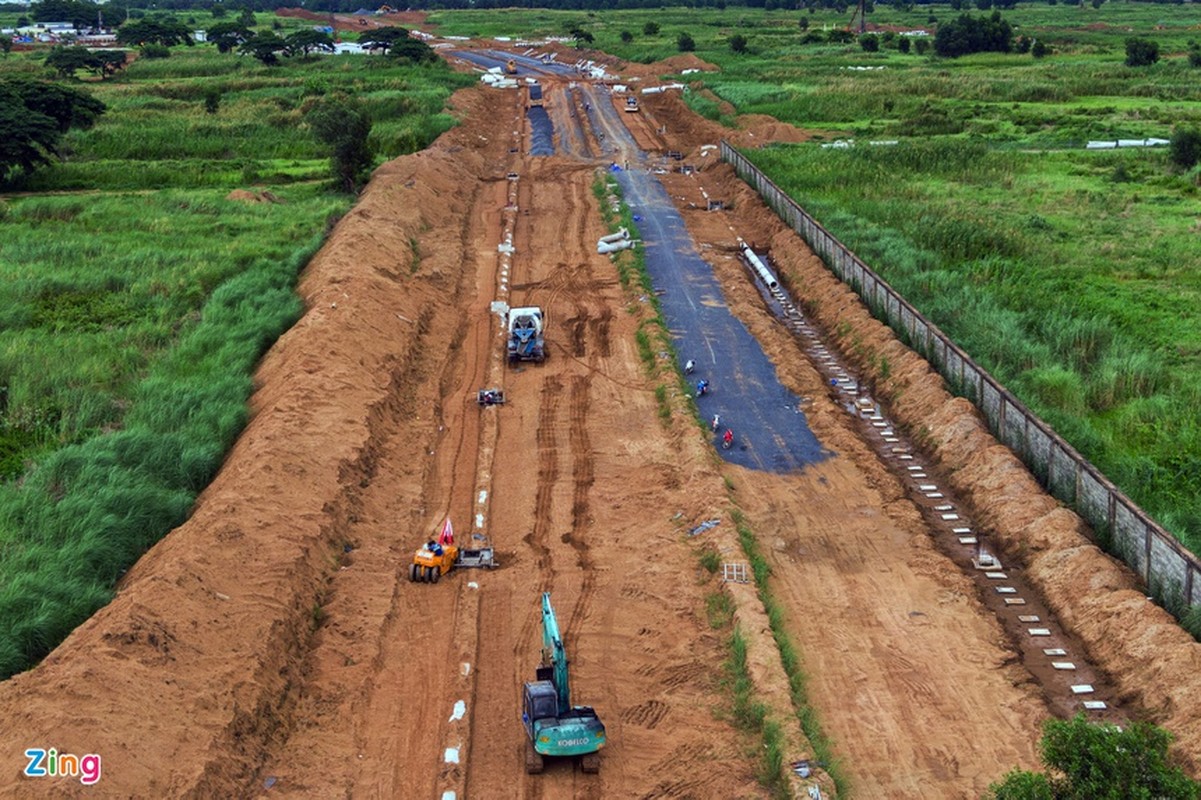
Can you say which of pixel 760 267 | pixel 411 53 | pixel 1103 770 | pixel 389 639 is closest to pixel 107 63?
pixel 411 53

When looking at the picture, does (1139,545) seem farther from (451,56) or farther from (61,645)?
(451,56)

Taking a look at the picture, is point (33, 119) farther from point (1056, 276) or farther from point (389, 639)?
point (1056, 276)

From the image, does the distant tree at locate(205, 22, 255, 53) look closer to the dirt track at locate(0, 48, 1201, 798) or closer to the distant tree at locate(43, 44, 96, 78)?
→ the distant tree at locate(43, 44, 96, 78)

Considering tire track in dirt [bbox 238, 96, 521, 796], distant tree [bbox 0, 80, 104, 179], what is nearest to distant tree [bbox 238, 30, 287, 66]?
distant tree [bbox 0, 80, 104, 179]

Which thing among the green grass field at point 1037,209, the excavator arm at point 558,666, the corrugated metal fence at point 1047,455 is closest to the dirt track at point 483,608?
the excavator arm at point 558,666

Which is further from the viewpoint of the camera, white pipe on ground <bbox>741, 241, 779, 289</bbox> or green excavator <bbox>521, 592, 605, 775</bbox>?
white pipe on ground <bbox>741, 241, 779, 289</bbox>

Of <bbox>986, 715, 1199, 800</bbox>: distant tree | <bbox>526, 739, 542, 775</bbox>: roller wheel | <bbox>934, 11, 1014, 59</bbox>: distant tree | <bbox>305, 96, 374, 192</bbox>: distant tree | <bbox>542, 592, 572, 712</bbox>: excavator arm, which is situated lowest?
<bbox>526, 739, 542, 775</bbox>: roller wheel

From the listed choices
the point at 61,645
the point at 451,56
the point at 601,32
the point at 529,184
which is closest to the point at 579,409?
the point at 61,645
